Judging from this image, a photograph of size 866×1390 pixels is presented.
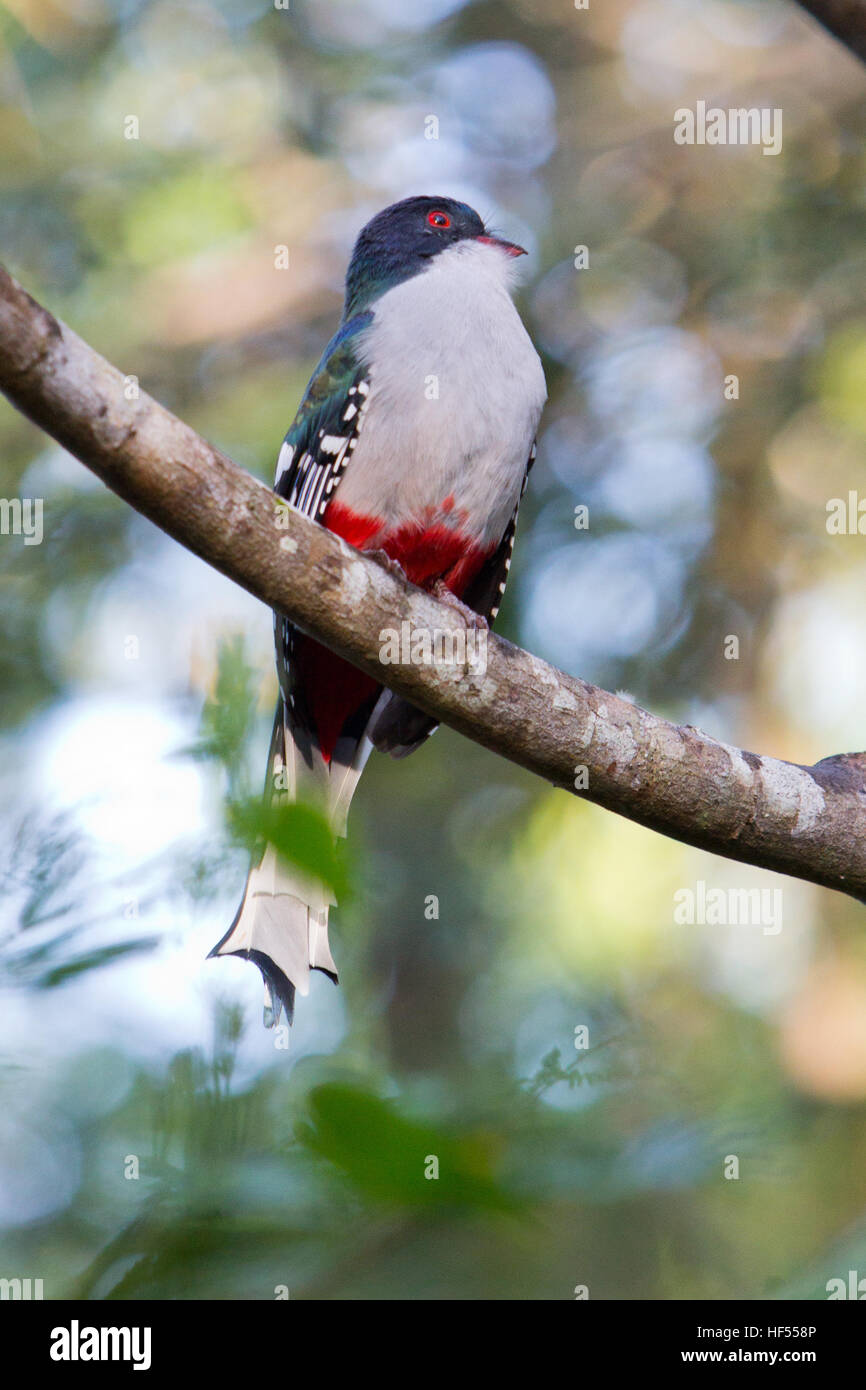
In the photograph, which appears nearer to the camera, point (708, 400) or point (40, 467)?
point (40, 467)

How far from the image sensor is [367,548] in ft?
12.2

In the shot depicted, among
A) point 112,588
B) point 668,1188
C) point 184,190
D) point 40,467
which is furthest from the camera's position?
point 184,190

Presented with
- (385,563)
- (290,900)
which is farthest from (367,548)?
(290,900)

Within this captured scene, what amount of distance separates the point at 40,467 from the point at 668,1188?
241 inches

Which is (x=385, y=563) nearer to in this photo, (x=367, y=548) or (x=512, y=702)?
(x=512, y=702)

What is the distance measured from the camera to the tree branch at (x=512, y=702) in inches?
95.7

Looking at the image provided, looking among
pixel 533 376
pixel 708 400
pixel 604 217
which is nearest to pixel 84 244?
pixel 604 217

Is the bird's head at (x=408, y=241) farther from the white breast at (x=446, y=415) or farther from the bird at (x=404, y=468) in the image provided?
the white breast at (x=446, y=415)

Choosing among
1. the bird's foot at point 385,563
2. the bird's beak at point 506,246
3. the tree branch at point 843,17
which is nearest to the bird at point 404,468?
the bird's beak at point 506,246

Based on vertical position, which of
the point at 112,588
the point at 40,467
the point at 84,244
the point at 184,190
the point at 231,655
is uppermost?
the point at 184,190

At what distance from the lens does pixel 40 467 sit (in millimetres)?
6645

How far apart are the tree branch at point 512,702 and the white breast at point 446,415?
791 millimetres

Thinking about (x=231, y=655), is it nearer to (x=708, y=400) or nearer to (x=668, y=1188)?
(x=668, y=1188)
